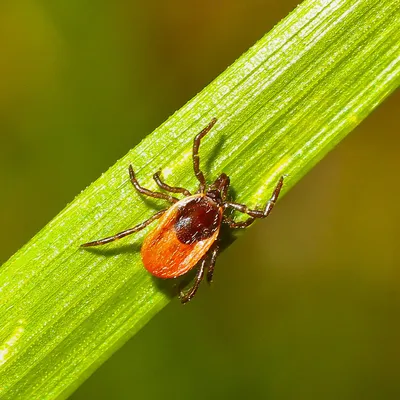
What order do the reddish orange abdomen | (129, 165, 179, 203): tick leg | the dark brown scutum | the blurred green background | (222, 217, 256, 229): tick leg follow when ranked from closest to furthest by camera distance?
1. (129, 165, 179, 203): tick leg
2. the reddish orange abdomen
3. (222, 217, 256, 229): tick leg
4. the dark brown scutum
5. the blurred green background

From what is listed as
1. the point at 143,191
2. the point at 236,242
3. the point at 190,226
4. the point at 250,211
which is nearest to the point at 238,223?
the point at 250,211

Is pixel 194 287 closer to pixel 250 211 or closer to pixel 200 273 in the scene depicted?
pixel 200 273

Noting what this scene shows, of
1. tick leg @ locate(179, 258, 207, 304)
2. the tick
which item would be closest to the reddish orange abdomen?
the tick

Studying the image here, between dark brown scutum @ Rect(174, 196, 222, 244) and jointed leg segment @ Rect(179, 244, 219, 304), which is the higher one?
dark brown scutum @ Rect(174, 196, 222, 244)

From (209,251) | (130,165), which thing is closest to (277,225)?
(209,251)

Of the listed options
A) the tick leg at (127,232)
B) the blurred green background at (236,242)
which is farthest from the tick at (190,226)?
the blurred green background at (236,242)

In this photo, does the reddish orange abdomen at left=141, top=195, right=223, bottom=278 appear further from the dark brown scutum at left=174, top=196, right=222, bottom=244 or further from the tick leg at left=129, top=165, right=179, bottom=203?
the tick leg at left=129, top=165, right=179, bottom=203
